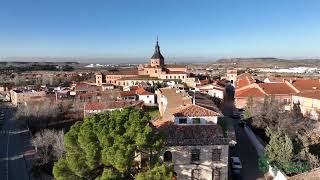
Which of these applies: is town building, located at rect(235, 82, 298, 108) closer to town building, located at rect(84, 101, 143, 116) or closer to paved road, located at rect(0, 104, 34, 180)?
town building, located at rect(84, 101, 143, 116)

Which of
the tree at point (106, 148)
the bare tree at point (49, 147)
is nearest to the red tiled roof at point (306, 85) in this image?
the bare tree at point (49, 147)

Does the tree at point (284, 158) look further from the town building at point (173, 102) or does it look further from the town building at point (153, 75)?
the town building at point (153, 75)

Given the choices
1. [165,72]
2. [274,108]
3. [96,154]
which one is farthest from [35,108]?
[165,72]

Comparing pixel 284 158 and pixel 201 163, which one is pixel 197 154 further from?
pixel 284 158

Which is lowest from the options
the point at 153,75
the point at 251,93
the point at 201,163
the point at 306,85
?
the point at 201,163

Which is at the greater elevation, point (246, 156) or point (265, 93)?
point (265, 93)

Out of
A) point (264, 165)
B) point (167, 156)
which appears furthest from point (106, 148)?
point (264, 165)
